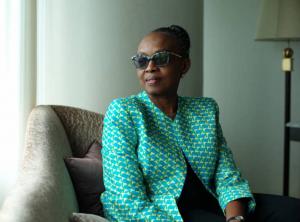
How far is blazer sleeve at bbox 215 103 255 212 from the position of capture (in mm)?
1557

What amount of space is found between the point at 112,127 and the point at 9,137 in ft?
1.75

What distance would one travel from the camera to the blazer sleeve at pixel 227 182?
1.56 metres

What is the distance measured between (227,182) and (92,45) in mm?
930

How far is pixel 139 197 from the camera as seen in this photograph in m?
1.39

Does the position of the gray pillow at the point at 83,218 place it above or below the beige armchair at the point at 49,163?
below

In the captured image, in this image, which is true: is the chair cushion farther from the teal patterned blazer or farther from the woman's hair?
the woman's hair

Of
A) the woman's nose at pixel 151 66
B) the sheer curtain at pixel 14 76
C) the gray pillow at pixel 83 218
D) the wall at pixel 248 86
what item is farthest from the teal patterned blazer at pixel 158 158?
the wall at pixel 248 86

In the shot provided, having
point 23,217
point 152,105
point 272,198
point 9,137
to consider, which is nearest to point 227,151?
point 272,198

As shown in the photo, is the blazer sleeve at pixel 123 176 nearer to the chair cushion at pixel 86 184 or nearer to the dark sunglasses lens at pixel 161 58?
the chair cushion at pixel 86 184

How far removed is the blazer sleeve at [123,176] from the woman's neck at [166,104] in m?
0.17

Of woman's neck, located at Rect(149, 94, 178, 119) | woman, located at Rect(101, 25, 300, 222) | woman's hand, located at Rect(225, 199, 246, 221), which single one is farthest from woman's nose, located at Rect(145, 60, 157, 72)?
woman's hand, located at Rect(225, 199, 246, 221)

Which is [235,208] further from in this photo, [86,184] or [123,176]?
[86,184]

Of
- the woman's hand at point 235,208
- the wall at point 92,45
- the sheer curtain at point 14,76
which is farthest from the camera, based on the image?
the wall at point 92,45

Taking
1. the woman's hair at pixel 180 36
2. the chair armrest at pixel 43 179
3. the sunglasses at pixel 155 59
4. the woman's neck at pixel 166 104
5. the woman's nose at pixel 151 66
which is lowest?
the chair armrest at pixel 43 179
